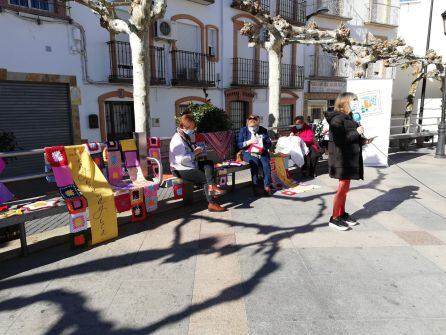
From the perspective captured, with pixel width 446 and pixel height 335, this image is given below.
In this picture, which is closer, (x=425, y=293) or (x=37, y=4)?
(x=425, y=293)

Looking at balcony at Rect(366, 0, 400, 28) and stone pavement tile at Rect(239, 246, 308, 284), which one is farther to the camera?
balcony at Rect(366, 0, 400, 28)

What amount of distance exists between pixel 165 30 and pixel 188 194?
27.5ft

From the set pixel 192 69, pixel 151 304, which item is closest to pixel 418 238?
pixel 151 304

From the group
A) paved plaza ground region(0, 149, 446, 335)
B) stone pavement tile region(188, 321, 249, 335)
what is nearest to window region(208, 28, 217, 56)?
paved plaza ground region(0, 149, 446, 335)

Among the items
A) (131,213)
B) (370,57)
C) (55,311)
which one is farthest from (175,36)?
(55,311)

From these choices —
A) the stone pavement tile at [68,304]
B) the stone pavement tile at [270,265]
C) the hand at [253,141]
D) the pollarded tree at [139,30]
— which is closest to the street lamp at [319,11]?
the pollarded tree at [139,30]

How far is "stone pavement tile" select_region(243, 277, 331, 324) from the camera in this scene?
2.71 metres

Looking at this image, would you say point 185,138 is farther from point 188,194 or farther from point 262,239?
point 262,239

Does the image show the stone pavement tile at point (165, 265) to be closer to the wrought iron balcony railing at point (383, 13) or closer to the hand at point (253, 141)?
the hand at point (253, 141)

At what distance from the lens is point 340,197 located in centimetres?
443

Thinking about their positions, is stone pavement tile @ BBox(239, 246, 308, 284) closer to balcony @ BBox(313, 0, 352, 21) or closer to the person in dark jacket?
the person in dark jacket

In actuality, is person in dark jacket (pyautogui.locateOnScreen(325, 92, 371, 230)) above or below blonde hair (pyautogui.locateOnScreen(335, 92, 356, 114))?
below

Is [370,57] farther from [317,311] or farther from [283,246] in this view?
[317,311]

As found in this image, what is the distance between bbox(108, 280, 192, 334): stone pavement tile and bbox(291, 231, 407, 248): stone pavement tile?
1.60 metres
